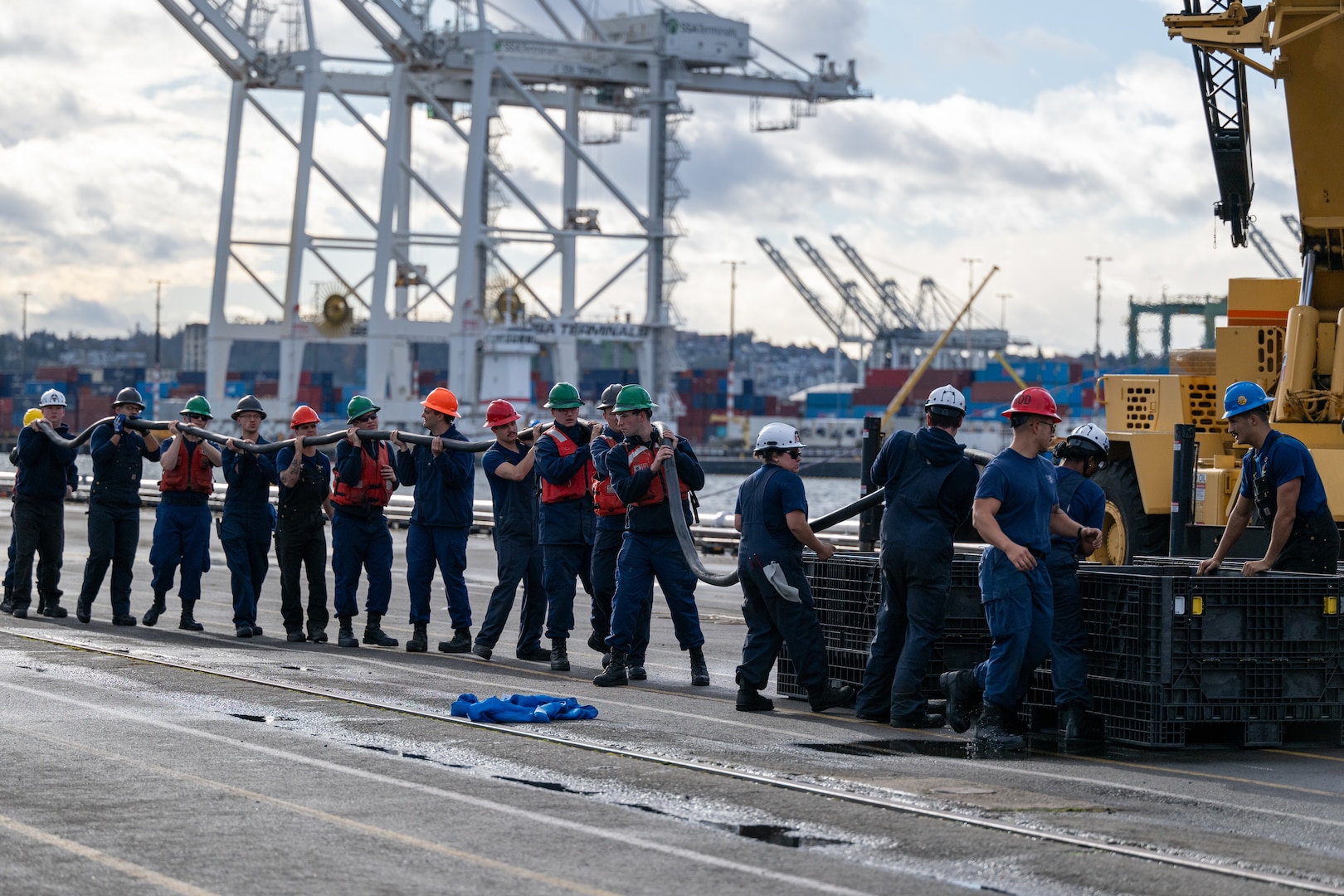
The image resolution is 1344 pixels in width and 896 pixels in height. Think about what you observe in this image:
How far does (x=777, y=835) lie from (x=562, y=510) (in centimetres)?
637

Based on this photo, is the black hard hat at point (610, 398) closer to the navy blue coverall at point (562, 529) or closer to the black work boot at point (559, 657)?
the navy blue coverall at point (562, 529)

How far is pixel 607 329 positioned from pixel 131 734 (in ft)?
268

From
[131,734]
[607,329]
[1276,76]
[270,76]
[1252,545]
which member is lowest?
[131,734]

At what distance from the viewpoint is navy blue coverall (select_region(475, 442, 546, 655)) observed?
46.5 feet

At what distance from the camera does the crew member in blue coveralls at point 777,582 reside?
11391 mm

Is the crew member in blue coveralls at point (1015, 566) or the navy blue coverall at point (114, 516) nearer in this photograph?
the crew member in blue coveralls at point (1015, 566)

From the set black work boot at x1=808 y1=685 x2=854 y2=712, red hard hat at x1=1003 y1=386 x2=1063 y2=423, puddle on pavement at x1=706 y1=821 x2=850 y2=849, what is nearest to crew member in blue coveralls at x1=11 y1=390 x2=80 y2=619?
black work boot at x1=808 y1=685 x2=854 y2=712

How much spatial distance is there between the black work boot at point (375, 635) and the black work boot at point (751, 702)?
183 inches

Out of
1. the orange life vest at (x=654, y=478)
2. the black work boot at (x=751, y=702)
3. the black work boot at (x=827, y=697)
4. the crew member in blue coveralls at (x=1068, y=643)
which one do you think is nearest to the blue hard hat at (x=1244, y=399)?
the crew member in blue coveralls at (x=1068, y=643)

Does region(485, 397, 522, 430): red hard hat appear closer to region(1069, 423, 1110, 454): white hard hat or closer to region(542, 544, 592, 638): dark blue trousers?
region(542, 544, 592, 638): dark blue trousers

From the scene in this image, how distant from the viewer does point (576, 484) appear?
1366 cm

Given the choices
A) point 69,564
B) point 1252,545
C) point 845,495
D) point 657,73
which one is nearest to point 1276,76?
point 1252,545

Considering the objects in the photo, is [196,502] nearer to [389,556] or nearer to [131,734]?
[389,556]

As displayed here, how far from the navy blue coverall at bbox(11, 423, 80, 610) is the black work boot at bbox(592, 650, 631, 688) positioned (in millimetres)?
7303
